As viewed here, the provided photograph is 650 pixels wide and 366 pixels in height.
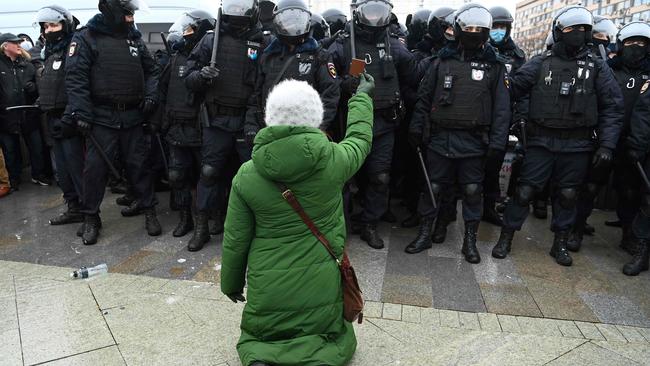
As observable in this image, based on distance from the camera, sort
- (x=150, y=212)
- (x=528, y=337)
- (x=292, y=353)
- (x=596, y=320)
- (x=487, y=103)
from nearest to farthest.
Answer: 1. (x=292, y=353)
2. (x=528, y=337)
3. (x=596, y=320)
4. (x=487, y=103)
5. (x=150, y=212)

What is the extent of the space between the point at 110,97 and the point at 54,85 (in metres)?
0.77

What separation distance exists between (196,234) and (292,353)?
2414 mm

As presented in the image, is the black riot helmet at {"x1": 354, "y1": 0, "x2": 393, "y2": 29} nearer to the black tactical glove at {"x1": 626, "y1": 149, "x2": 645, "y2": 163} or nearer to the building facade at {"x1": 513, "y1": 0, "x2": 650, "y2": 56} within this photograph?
the black tactical glove at {"x1": 626, "y1": 149, "x2": 645, "y2": 163}

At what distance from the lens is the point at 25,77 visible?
6.55m

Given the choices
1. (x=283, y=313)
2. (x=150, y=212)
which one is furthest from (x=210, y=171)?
(x=283, y=313)

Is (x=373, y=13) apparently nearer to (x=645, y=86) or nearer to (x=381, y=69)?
(x=381, y=69)

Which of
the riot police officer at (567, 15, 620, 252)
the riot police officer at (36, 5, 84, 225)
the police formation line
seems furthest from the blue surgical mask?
the riot police officer at (36, 5, 84, 225)

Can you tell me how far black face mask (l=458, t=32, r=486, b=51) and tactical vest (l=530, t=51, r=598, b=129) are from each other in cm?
60

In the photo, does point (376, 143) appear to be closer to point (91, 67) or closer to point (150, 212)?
point (150, 212)

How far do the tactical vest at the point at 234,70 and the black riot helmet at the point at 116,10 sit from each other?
964mm

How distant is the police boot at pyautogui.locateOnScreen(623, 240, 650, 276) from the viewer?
4027 mm

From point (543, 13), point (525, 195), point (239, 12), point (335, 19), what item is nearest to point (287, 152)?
point (239, 12)

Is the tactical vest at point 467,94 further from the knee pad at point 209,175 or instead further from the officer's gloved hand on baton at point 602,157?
the knee pad at point 209,175

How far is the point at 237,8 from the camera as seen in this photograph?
13.6ft
